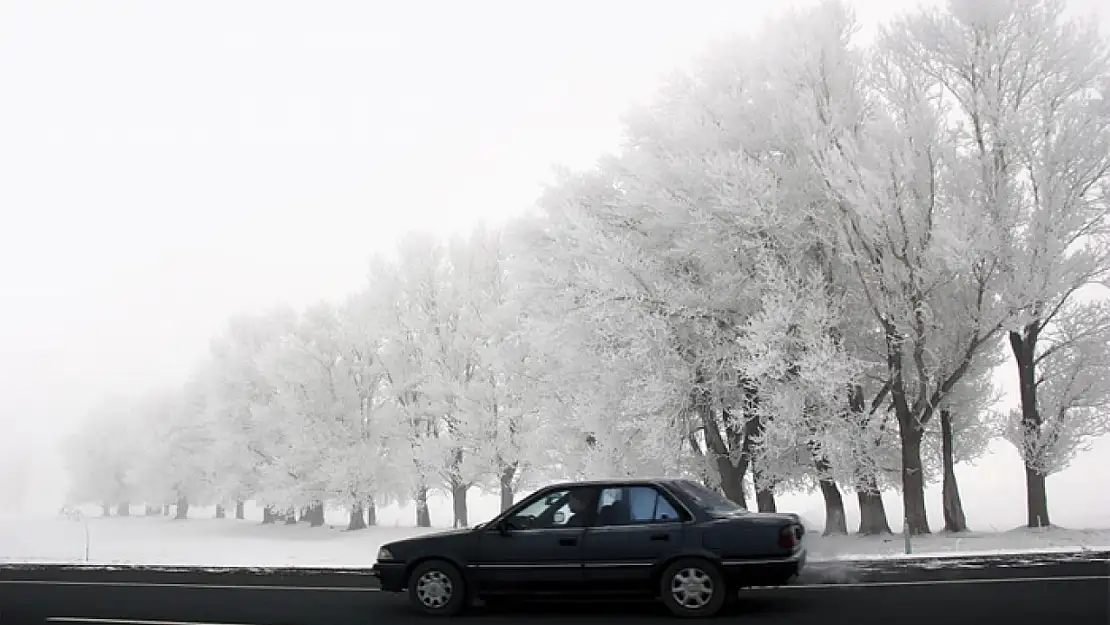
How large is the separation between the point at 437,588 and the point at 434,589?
0.04m

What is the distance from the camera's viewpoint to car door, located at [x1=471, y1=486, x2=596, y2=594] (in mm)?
10977

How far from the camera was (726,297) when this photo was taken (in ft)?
79.8

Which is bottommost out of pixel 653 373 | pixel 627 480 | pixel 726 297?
pixel 627 480

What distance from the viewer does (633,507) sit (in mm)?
11070

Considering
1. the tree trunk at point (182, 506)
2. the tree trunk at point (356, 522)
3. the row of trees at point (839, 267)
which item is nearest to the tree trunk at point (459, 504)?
the tree trunk at point (356, 522)

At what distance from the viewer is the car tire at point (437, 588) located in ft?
37.2

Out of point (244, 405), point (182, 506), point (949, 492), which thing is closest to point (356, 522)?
point (244, 405)

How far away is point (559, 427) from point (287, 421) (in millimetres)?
19932

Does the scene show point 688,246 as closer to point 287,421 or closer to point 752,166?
point 752,166

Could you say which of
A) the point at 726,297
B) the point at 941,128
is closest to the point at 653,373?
the point at 726,297

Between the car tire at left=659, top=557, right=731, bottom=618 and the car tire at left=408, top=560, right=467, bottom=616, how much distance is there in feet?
8.05

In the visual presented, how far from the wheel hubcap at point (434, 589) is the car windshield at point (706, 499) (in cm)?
300

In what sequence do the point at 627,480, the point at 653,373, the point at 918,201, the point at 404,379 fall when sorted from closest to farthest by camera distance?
the point at 627,480
the point at 918,201
the point at 653,373
the point at 404,379

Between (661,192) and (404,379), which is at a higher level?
(661,192)
